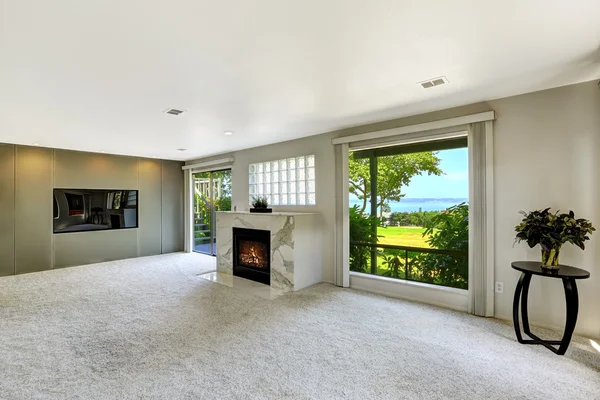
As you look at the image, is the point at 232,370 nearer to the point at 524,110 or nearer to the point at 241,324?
the point at 241,324

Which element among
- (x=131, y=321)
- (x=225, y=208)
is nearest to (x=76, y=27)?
(x=131, y=321)

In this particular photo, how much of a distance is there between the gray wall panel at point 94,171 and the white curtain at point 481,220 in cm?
678

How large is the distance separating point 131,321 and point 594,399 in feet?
13.0

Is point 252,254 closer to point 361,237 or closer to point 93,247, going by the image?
point 361,237

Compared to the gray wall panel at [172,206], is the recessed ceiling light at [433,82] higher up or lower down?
higher up

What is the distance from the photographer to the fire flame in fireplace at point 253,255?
4883mm

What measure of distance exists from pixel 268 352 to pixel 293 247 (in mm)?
1895

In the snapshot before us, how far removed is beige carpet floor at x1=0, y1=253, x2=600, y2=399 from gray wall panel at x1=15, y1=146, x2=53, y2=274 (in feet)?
6.03

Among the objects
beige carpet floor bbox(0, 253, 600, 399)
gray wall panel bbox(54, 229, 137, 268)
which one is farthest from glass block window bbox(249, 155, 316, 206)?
gray wall panel bbox(54, 229, 137, 268)

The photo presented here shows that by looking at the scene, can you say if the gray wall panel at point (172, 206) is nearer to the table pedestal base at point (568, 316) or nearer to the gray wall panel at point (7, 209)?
the gray wall panel at point (7, 209)

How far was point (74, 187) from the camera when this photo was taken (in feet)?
19.5

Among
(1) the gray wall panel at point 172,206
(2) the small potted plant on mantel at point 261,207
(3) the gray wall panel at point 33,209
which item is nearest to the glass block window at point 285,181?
(2) the small potted plant on mantel at point 261,207

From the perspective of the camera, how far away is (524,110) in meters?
3.04

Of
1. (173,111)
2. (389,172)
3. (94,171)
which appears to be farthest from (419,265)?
(94,171)
